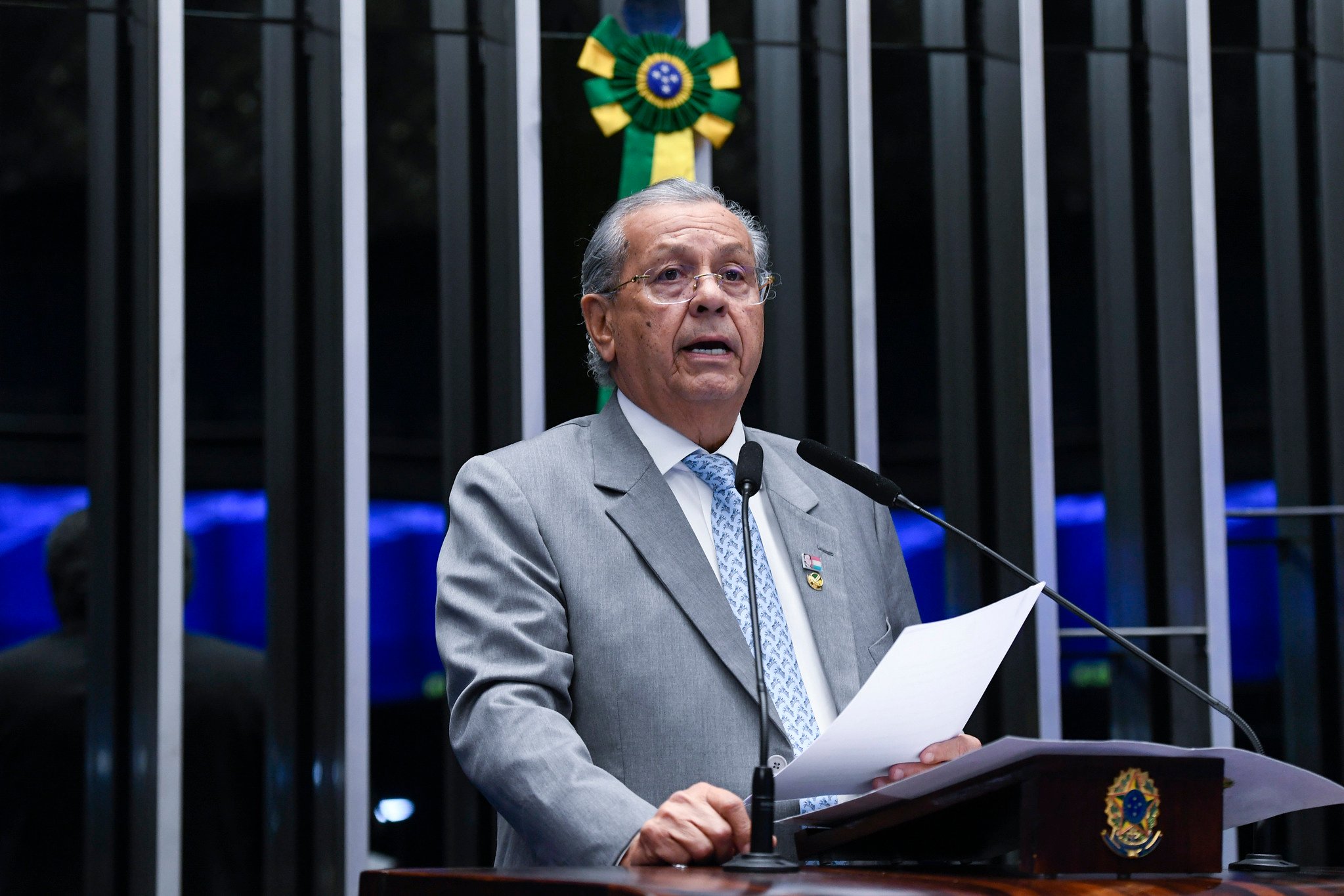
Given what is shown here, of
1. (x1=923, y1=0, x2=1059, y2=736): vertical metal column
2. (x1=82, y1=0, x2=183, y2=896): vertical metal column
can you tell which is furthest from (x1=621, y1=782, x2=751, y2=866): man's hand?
(x1=923, y1=0, x2=1059, y2=736): vertical metal column

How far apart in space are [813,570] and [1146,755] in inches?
28.1

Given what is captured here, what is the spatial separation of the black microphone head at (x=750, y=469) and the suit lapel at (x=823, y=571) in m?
0.32

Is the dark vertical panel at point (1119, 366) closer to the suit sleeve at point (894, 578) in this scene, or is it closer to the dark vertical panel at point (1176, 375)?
the dark vertical panel at point (1176, 375)

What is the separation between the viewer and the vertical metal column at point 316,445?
2.81 meters

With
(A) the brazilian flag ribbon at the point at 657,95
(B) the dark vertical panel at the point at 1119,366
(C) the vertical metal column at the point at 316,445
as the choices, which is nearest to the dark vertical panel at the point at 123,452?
(C) the vertical metal column at the point at 316,445

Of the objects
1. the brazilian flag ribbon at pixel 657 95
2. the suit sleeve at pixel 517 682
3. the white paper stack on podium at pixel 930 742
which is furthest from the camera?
the brazilian flag ribbon at pixel 657 95

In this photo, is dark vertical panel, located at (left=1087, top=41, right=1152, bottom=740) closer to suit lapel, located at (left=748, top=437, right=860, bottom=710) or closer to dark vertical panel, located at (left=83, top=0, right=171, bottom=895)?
suit lapel, located at (left=748, top=437, right=860, bottom=710)

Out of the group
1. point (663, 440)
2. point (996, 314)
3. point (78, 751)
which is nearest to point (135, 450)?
point (78, 751)

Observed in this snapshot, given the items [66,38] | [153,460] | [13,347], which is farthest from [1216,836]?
[66,38]

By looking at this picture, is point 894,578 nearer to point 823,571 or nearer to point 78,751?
point 823,571

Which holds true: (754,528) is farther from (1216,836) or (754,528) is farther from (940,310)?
(940,310)

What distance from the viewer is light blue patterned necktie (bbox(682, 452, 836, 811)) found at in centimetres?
168

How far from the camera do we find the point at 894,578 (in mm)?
2016

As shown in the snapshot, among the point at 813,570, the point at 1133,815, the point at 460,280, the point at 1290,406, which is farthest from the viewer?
the point at 1290,406
